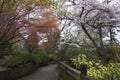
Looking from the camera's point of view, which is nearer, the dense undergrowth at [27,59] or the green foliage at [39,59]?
the dense undergrowth at [27,59]

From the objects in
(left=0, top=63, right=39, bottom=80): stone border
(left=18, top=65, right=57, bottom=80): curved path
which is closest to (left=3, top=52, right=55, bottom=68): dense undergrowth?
(left=0, top=63, right=39, bottom=80): stone border

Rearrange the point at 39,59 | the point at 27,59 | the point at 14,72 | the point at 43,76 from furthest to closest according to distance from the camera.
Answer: the point at 39,59 < the point at 27,59 < the point at 43,76 < the point at 14,72

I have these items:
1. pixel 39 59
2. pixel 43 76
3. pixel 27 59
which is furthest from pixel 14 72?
pixel 39 59

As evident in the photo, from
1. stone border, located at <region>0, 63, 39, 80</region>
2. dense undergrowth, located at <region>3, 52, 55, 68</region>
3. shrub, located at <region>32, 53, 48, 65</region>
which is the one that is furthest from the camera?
shrub, located at <region>32, 53, 48, 65</region>

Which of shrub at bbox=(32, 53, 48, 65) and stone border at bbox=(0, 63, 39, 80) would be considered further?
shrub at bbox=(32, 53, 48, 65)

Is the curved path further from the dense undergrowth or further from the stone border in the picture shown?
the dense undergrowth

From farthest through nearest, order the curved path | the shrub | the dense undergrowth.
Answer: the shrub, the dense undergrowth, the curved path

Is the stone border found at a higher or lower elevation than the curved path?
higher

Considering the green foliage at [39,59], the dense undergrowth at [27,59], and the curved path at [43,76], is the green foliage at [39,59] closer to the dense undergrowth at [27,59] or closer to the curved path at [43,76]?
the dense undergrowth at [27,59]

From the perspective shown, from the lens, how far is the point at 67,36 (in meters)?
23.0

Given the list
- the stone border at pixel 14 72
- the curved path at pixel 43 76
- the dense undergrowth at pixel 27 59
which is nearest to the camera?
the stone border at pixel 14 72

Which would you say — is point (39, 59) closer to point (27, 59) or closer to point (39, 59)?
point (39, 59)

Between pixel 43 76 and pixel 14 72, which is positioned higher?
pixel 14 72

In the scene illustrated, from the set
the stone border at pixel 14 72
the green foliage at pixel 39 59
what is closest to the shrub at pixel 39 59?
the green foliage at pixel 39 59
